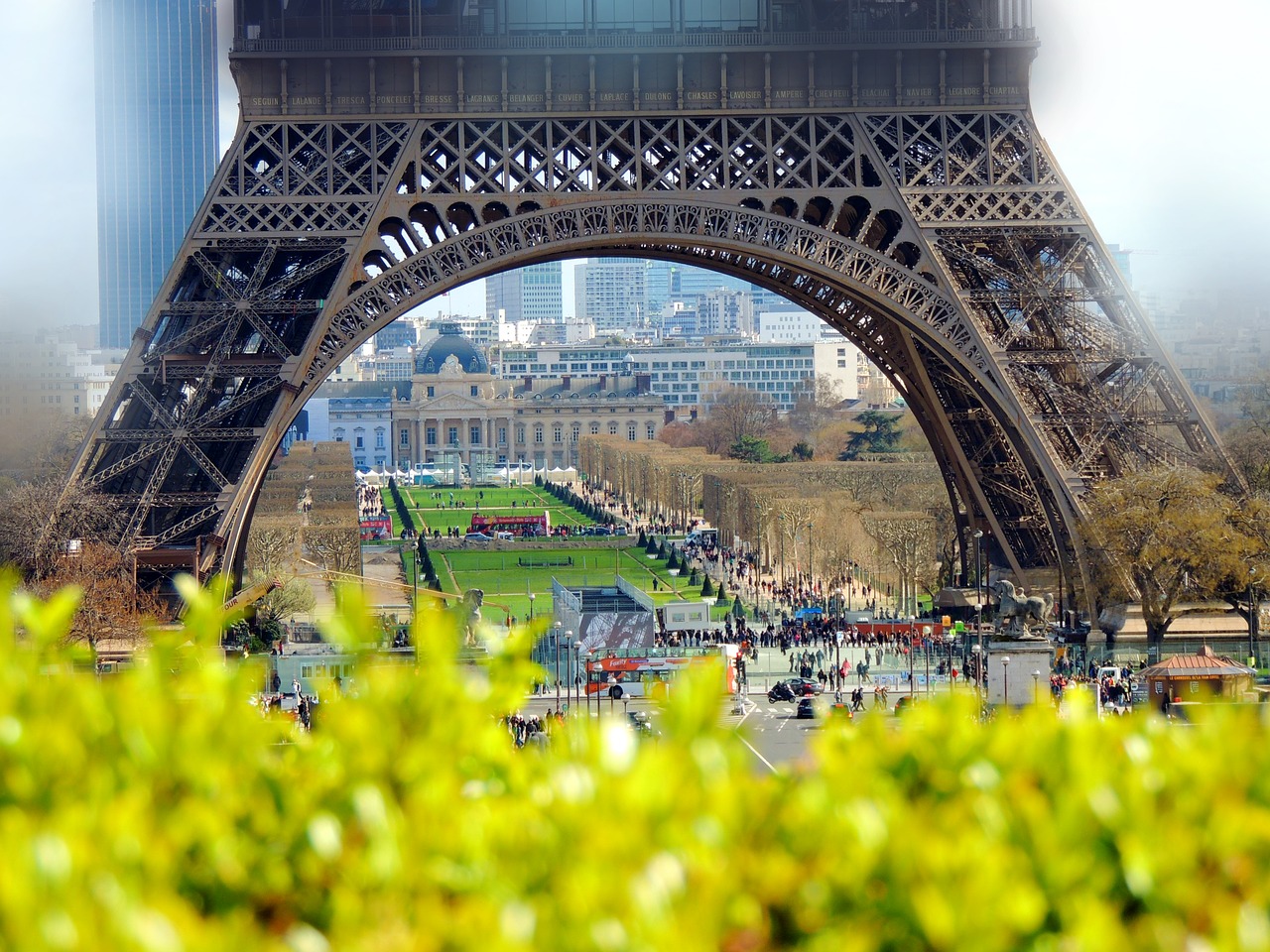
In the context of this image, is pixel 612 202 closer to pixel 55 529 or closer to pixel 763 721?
pixel 763 721

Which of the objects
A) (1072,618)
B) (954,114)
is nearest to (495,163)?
(954,114)

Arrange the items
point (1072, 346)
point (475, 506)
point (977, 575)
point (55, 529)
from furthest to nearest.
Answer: point (475, 506)
point (977, 575)
point (1072, 346)
point (55, 529)

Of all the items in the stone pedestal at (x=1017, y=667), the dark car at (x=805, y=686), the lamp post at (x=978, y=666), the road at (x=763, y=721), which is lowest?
the road at (x=763, y=721)

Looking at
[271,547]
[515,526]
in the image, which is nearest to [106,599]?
[271,547]

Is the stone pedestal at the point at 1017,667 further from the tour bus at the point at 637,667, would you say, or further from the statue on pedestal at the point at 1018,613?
the tour bus at the point at 637,667

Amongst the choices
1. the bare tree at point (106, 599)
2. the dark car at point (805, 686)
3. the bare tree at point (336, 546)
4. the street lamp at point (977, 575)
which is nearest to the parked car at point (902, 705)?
the dark car at point (805, 686)

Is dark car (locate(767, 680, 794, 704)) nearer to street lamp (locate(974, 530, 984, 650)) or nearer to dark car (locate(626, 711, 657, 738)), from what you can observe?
dark car (locate(626, 711, 657, 738))
